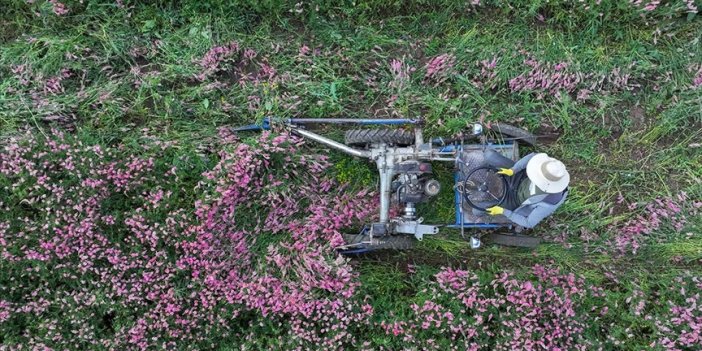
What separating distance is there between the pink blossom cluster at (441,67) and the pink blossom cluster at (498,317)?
7.27ft

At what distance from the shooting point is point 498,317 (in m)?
5.28

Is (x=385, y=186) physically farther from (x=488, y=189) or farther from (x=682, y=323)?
(x=682, y=323)

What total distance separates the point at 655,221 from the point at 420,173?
2751 millimetres

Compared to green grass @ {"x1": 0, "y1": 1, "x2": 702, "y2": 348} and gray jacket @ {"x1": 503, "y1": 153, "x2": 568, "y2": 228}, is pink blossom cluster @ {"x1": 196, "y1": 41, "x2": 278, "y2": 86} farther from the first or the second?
gray jacket @ {"x1": 503, "y1": 153, "x2": 568, "y2": 228}

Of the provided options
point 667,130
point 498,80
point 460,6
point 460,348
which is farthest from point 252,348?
point 667,130

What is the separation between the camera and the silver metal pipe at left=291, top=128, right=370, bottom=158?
528 centimetres

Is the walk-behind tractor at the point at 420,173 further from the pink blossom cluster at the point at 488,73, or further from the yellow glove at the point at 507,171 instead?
the pink blossom cluster at the point at 488,73

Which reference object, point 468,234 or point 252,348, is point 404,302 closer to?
point 468,234

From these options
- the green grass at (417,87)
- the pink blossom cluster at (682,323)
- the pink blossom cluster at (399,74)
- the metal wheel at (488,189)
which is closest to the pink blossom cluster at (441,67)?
the green grass at (417,87)

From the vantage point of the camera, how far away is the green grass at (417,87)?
5.73m

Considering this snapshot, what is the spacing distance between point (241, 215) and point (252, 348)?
1.35m

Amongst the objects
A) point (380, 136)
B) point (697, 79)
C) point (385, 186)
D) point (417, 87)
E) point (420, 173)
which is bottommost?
point (385, 186)

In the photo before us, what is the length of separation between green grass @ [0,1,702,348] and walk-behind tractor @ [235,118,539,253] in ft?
0.73

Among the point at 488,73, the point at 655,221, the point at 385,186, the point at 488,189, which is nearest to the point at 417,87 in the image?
the point at 488,73
